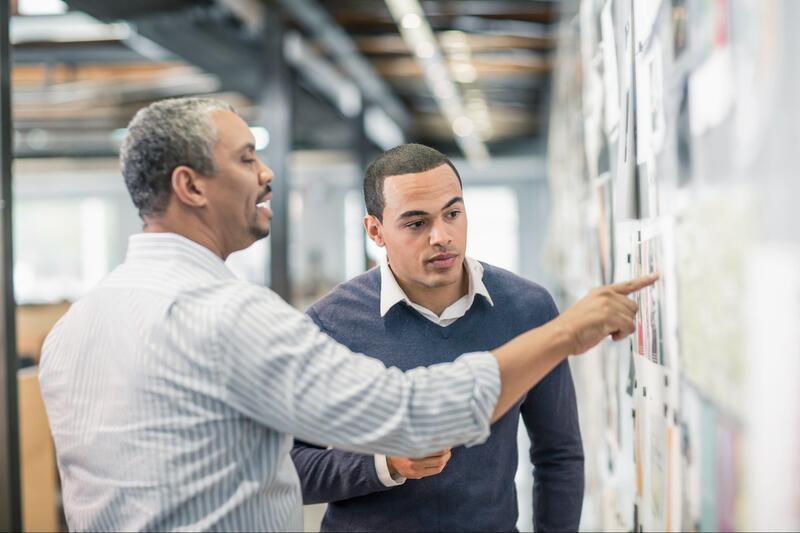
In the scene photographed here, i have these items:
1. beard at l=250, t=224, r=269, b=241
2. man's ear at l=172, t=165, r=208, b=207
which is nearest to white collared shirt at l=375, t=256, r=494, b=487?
beard at l=250, t=224, r=269, b=241

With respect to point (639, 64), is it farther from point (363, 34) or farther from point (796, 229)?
point (363, 34)

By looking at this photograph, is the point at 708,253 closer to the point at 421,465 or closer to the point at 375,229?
the point at 421,465

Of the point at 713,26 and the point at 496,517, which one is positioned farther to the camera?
the point at 496,517

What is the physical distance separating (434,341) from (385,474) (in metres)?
0.27

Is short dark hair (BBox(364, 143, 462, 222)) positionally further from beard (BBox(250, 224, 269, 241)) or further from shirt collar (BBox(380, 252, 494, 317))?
beard (BBox(250, 224, 269, 241))

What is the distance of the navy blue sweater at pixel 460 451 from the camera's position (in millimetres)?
1688

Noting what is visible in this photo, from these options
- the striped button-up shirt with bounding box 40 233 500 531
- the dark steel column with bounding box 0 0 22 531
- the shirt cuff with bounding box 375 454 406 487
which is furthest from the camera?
the dark steel column with bounding box 0 0 22 531

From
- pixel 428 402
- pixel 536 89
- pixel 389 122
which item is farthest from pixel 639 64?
pixel 389 122

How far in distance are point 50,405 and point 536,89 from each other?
908cm

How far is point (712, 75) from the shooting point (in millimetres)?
1112

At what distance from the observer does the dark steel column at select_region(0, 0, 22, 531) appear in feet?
10.3

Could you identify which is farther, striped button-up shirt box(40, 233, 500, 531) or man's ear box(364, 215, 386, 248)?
man's ear box(364, 215, 386, 248)

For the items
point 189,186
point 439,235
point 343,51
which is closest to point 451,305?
point 439,235

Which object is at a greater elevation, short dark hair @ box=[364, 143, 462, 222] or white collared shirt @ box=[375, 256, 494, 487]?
short dark hair @ box=[364, 143, 462, 222]
